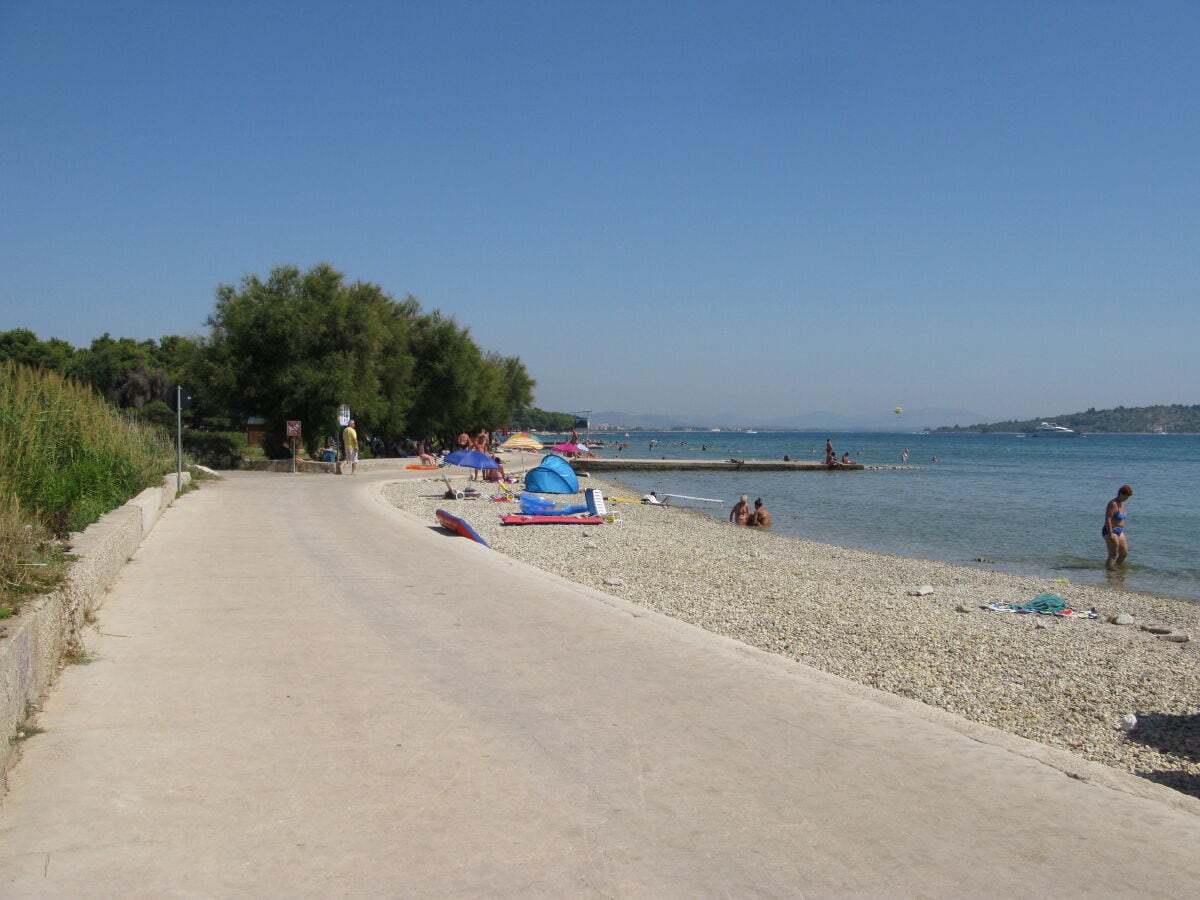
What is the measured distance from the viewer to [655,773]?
4652mm

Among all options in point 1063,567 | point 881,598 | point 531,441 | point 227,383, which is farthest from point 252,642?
point 531,441

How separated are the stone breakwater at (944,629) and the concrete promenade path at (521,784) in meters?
1.47

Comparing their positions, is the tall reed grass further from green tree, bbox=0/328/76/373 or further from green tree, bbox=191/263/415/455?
green tree, bbox=0/328/76/373

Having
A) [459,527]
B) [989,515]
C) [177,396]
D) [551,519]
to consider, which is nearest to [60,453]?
[459,527]

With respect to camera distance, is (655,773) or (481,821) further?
(655,773)

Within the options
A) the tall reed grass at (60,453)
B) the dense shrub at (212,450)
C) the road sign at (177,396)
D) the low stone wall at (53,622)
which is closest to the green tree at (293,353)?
the dense shrub at (212,450)

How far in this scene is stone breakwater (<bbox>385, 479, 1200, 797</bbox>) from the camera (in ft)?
22.6

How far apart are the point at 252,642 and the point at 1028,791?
517cm

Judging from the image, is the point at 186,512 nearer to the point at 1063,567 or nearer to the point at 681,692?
the point at 681,692

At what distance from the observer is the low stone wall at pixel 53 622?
14.8ft

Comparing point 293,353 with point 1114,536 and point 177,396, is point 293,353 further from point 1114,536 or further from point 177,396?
point 1114,536

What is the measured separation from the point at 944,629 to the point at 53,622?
8.19 meters

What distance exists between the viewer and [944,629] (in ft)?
33.2

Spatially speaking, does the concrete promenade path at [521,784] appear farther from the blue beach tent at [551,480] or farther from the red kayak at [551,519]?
the blue beach tent at [551,480]
